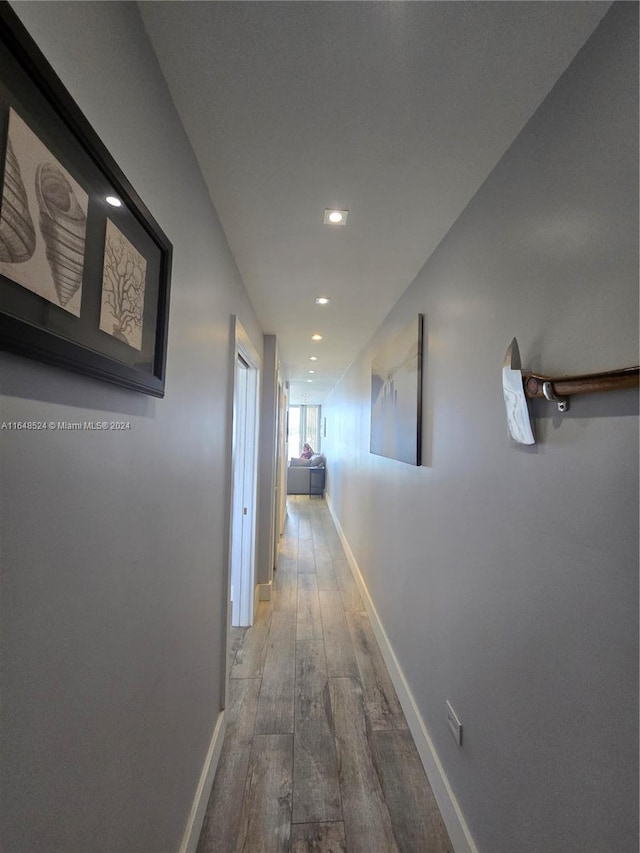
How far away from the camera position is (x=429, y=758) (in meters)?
1.64

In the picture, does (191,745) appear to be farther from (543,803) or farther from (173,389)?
(173,389)

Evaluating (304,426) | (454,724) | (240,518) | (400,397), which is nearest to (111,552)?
(454,724)

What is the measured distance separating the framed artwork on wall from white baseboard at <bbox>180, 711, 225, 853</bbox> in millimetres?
1598

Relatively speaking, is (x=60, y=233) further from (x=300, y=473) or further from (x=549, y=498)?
(x=300, y=473)

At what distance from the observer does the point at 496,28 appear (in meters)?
0.82

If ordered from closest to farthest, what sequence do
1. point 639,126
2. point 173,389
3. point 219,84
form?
1. point 639,126
2. point 219,84
3. point 173,389

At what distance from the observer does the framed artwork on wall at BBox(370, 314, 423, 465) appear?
2.00 m

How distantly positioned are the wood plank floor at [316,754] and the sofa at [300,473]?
241 inches

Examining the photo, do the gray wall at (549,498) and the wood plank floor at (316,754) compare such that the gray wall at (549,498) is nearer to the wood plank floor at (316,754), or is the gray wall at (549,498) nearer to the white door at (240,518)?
the wood plank floor at (316,754)

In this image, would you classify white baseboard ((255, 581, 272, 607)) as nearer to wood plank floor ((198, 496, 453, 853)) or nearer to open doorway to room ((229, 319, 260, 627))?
wood plank floor ((198, 496, 453, 853))

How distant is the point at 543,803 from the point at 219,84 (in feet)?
6.60

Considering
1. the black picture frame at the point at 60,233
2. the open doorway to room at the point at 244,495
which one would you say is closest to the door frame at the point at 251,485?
the open doorway to room at the point at 244,495

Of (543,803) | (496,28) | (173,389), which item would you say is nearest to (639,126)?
(496,28)

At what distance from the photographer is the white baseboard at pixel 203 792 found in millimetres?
1249
